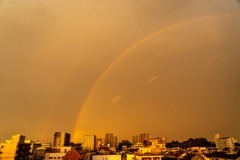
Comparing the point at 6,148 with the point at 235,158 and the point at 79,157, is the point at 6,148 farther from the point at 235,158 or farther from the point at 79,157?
the point at 235,158

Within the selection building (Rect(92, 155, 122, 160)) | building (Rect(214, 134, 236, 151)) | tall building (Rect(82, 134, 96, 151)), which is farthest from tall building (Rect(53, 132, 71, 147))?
building (Rect(214, 134, 236, 151))

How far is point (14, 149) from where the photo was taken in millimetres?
38688

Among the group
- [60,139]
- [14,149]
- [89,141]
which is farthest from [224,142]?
[14,149]

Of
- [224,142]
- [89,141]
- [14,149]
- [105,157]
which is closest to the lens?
[14,149]

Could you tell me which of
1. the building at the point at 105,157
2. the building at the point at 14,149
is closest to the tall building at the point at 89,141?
the building at the point at 105,157

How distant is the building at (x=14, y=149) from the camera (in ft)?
125

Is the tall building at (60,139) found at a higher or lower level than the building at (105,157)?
higher

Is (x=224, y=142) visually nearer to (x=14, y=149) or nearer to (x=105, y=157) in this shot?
(x=105, y=157)

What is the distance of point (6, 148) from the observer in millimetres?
38812

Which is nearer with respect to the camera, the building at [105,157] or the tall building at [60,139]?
the building at [105,157]

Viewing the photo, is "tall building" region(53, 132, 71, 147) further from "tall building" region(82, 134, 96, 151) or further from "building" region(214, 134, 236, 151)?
"building" region(214, 134, 236, 151)

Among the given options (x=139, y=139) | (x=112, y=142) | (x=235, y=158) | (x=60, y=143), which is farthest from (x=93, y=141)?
(x=235, y=158)

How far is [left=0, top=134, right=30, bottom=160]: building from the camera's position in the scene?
125 feet

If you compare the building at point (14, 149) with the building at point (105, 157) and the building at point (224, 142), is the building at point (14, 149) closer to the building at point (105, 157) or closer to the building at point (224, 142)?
the building at point (105, 157)
